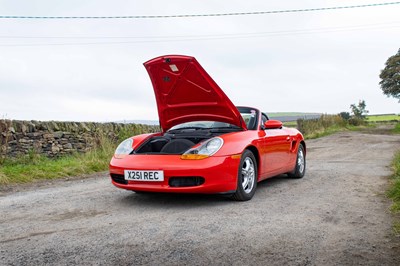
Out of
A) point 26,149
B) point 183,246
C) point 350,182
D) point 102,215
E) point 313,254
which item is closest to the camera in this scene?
point 313,254

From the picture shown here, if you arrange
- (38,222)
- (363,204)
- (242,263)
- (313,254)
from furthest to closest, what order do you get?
(363,204) → (38,222) → (313,254) → (242,263)

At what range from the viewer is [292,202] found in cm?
488

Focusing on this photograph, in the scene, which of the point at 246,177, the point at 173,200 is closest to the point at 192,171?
the point at 173,200

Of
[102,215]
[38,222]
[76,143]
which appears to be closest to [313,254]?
[102,215]

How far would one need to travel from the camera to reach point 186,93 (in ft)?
17.9

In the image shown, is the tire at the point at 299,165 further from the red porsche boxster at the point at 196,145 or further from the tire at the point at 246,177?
the tire at the point at 246,177

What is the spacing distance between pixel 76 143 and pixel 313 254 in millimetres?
10017

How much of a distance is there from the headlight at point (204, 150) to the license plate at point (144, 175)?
34 cm

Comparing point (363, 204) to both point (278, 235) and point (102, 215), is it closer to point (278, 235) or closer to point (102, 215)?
point (278, 235)

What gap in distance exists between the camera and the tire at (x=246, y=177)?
16.0 ft

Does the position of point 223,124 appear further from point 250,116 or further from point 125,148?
point 125,148

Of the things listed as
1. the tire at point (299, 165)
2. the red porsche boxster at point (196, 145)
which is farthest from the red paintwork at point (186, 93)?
the tire at point (299, 165)

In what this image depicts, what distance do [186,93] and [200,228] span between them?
7.40 feet

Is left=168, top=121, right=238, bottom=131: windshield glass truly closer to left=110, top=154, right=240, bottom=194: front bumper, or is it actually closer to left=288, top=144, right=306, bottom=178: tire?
left=110, top=154, right=240, bottom=194: front bumper
